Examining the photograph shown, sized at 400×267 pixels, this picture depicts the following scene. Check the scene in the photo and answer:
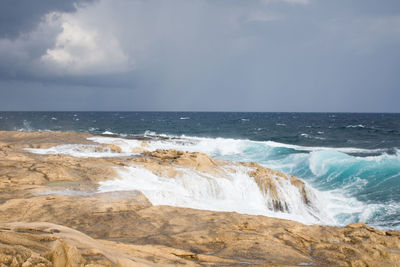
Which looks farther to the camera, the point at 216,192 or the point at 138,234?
the point at 216,192

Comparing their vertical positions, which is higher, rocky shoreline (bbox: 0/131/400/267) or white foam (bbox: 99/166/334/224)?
rocky shoreline (bbox: 0/131/400/267)

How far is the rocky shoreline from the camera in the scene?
332 cm

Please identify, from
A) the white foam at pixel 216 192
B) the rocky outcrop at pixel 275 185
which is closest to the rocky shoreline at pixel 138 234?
the white foam at pixel 216 192

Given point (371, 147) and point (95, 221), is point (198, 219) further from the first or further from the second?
point (371, 147)

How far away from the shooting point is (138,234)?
5.76m

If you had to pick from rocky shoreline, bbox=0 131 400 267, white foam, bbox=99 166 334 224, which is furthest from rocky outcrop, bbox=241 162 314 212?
rocky shoreline, bbox=0 131 400 267

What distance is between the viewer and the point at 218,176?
12.2 m

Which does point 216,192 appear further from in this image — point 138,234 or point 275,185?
point 138,234

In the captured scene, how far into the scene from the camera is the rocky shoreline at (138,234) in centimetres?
332

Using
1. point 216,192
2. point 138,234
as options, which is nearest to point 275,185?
point 216,192

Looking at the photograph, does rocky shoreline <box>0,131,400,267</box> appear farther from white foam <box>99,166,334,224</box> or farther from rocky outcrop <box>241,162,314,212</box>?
rocky outcrop <box>241,162,314,212</box>

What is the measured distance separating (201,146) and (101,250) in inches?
950

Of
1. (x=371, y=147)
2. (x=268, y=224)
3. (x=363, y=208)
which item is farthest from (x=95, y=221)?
(x=371, y=147)

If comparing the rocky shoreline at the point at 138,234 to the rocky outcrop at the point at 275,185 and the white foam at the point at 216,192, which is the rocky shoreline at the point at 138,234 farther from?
the rocky outcrop at the point at 275,185
